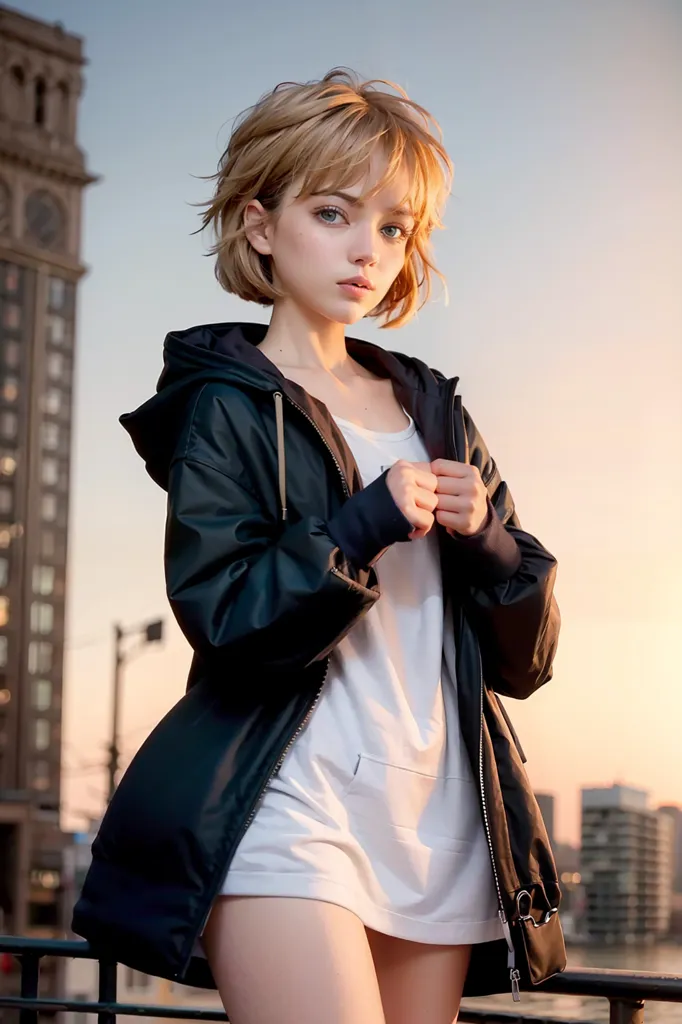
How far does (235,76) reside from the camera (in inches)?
376

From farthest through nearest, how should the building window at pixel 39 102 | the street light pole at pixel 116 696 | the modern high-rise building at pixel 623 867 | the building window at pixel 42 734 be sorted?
the building window at pixel 42 734
the building window at pixel 39 102
the street light pole at pixel 116 696
the modern high-rise building at pixel 623 867

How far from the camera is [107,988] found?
53.1 inches

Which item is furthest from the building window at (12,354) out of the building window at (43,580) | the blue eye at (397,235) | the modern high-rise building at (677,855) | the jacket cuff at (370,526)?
the jacket cuff at (370,526)

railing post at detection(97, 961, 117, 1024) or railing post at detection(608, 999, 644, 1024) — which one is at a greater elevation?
railing post at detection(608, 999, 644, 1024)

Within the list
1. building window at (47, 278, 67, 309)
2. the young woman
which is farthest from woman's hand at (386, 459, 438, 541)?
building window at (47, 278, 67, 309)

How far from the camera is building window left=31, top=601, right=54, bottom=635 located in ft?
52.8

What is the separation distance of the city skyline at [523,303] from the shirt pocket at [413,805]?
552 centimetres

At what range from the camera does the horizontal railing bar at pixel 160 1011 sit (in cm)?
117

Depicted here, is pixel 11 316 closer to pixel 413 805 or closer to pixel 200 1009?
pixel 200 1009

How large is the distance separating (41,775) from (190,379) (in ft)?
52.3

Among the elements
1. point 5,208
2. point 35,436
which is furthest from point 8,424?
point 5,208

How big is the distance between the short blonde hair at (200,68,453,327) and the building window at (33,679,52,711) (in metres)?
15.4

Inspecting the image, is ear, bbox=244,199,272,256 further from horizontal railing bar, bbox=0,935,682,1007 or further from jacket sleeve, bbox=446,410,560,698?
horizontal railing bar, bbox=0,935,682,1007

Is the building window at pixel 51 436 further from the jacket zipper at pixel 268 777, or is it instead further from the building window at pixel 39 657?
the jacket zipper at pixel 268 777
